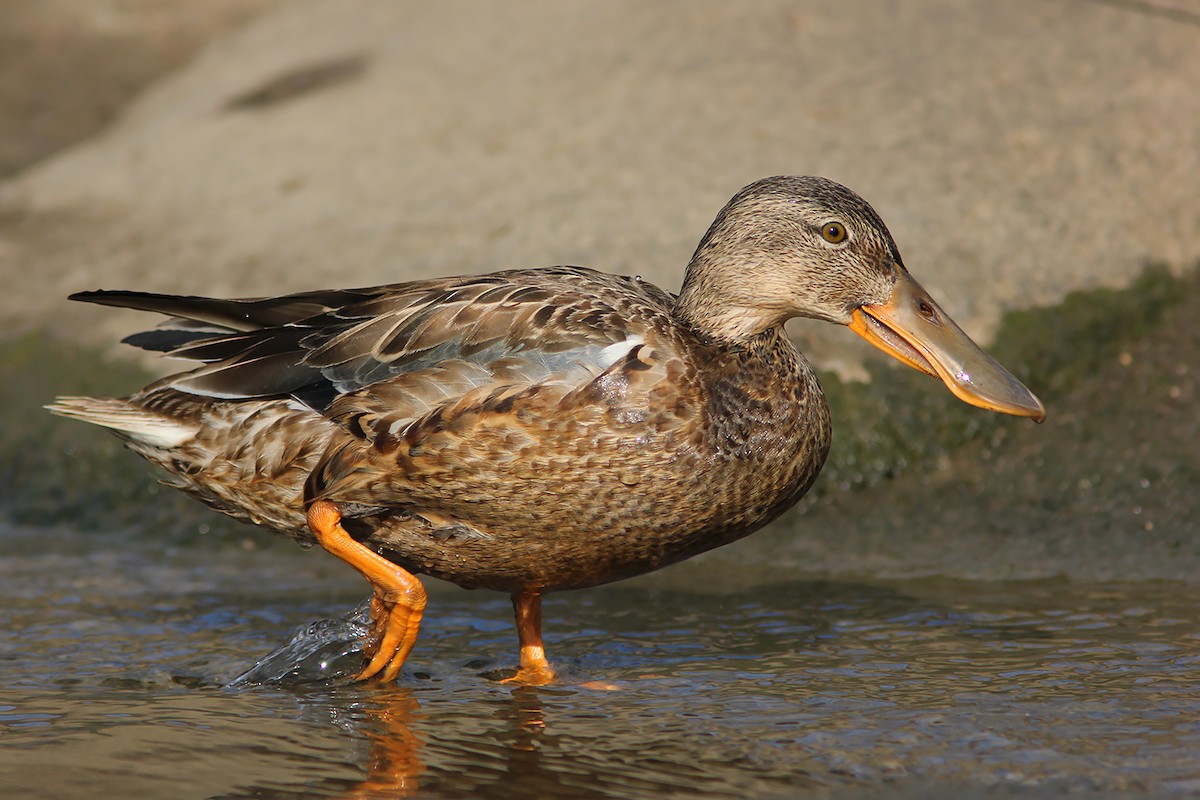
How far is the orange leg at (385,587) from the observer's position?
5113mm

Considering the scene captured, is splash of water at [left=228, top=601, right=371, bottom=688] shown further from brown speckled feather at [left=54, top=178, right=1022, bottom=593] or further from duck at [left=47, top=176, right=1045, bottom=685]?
brown speckled feather at [left=54, top=178, right=1022, bottom=593]

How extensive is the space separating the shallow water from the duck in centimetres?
43

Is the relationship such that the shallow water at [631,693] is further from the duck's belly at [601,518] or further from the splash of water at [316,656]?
the duck's belly at [601,518]

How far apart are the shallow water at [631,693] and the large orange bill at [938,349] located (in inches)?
36.1

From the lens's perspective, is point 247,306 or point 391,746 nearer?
point 391,746

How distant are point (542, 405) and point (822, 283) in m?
1.04

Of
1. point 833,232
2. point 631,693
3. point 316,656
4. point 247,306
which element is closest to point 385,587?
point 316,656

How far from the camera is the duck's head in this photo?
508cm

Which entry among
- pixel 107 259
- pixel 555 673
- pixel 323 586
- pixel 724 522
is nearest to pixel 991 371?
pixel 724 522

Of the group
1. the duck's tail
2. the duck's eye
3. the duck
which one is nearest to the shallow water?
the duck

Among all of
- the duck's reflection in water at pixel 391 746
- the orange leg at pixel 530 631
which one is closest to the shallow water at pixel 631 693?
the duck's reflection in water at pixel 391 746

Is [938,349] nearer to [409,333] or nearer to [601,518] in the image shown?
[601,518]

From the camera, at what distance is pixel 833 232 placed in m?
5.12

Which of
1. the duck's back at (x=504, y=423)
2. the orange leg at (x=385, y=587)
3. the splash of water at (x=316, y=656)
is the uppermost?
the duck's back at (x=504, y=423)
